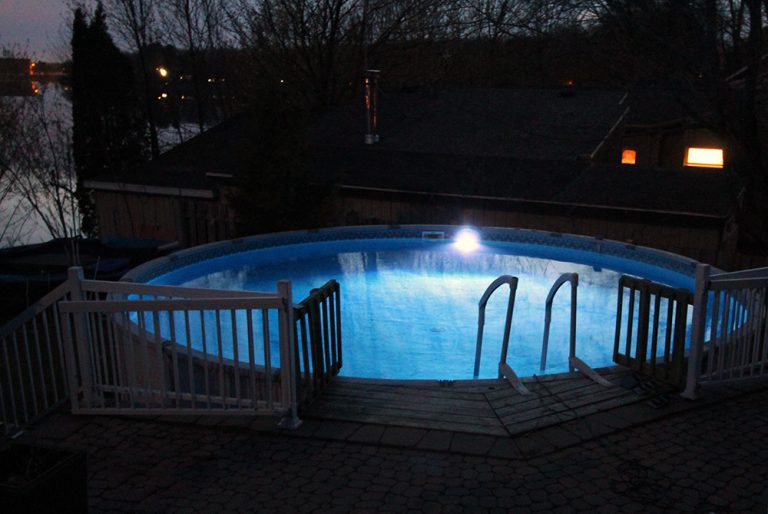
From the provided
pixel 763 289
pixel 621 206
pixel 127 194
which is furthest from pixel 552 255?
pixel 127 194

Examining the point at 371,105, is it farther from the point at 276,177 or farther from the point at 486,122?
the point at 276,177

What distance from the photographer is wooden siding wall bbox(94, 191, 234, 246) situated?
1529 centimetres

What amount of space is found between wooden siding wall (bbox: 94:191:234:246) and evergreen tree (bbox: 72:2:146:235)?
2.29m

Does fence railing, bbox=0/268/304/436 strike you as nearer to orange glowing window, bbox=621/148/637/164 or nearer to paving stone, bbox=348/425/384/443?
paving stone, bbox=348/425/384/443

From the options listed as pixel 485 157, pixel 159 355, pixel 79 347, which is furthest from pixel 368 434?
pixel 485 157

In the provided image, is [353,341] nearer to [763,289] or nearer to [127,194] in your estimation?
[763,289]

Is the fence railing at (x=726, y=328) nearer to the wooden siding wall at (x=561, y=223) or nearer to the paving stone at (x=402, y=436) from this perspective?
the paving stone at (x=402, y=436)

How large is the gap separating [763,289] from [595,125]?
1096 cm

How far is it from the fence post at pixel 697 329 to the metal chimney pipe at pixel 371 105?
12265 millimetres

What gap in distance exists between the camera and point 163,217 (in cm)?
1620

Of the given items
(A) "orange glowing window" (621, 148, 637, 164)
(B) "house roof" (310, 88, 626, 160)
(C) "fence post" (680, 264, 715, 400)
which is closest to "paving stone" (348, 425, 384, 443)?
(C) "fence post" (680, 264, 715, 400)

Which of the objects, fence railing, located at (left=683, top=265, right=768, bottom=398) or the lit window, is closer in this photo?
fence railing, located at (left=683, top=265, right=768, bottom=398)

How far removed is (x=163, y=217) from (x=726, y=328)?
13.8 m

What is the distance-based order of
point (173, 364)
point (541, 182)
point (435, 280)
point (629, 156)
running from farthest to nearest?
point (629, 156), point (541, 182), point (435, 280), point (173, 364)
